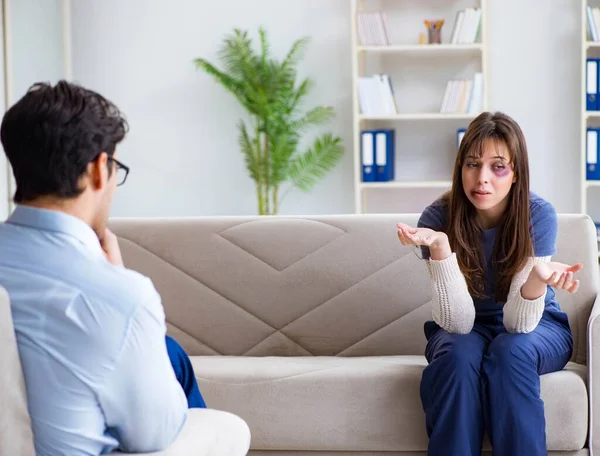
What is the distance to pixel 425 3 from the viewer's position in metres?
5.50

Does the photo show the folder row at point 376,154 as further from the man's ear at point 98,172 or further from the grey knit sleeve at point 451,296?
the man's ear at point 98,172

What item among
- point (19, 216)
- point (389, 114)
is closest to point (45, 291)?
point (19, 216)

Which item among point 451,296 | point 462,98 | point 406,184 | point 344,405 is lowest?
point 344,405

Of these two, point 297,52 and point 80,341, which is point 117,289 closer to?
point 80,341

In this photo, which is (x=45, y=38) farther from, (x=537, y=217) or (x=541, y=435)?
(x=541, y=435)

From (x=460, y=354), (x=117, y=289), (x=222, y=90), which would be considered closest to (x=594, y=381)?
(x=460, y=354)

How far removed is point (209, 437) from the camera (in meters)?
1.41

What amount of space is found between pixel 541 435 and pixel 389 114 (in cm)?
341

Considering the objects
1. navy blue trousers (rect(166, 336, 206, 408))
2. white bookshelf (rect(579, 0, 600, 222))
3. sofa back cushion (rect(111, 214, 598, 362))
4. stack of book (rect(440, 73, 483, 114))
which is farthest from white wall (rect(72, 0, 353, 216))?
navy blue trousers (rect(166, 336, 206, 408))

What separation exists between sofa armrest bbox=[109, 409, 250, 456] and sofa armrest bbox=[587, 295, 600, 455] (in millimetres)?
1083

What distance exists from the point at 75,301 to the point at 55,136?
241 millimetres

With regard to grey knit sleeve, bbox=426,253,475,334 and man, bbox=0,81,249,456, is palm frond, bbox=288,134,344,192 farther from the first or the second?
man, bbox=0,81,249,456

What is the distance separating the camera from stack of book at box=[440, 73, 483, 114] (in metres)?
5.25

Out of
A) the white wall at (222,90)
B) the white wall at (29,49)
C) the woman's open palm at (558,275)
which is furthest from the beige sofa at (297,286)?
the white wall at (222,90)
